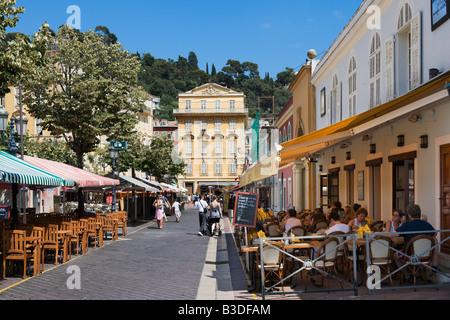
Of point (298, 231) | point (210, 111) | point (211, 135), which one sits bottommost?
point (298, 231)

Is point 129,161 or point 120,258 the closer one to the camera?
point 120,258

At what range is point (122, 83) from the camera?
28.4m

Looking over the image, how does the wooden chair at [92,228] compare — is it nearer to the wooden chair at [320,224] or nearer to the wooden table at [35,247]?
the wooden table at [35,247]

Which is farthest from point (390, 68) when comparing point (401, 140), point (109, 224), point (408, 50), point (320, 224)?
point (109, 224)

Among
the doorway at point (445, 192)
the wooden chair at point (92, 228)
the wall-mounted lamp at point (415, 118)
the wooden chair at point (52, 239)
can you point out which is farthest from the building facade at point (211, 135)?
the doorway at point (445, 192)

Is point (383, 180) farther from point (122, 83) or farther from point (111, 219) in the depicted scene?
point (122, 83)

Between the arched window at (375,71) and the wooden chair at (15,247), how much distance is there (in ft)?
30.5

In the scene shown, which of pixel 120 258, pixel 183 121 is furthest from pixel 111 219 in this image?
pixel 183 121

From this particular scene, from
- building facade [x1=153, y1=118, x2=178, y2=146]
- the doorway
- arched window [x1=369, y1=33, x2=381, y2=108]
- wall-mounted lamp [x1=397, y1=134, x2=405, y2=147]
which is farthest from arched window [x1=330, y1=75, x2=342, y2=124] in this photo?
building facade [x1=153, y1=118, x2=178, y2=146]

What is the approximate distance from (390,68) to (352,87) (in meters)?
4.30

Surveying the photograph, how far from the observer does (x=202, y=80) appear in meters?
169

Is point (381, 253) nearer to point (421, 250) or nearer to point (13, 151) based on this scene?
point (421, 250)
